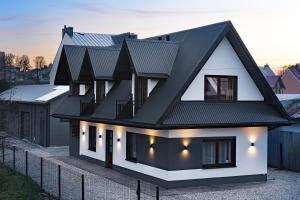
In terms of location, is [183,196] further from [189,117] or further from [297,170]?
[297,170]

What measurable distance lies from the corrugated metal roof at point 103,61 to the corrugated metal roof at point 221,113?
6.18 m

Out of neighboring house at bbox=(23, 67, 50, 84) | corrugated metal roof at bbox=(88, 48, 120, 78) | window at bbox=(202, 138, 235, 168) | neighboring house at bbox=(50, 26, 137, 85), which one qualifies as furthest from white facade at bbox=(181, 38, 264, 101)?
neighboring house at bbox=(23, 67, 50, 84)

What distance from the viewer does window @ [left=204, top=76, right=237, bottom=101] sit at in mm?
19203

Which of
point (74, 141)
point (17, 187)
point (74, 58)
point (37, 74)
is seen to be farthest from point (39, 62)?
point (17, 187)

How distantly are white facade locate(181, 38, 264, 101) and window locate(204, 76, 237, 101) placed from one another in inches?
7.6

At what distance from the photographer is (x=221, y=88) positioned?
64.2 feet

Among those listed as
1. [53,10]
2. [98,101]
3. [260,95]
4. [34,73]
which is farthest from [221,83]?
[34,73]

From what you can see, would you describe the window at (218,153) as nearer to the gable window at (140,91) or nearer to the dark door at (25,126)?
the gable window at (140,91)

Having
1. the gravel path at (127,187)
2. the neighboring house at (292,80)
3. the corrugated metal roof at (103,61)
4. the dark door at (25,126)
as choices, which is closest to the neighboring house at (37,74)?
the neighboring house at (292,80)

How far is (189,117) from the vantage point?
17812mm

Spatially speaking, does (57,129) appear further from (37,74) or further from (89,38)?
(37,74)

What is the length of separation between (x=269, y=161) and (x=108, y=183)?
29.7ft

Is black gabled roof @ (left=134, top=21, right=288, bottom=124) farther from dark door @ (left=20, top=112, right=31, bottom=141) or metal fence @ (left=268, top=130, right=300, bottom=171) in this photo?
dark door @ (left=20, top=112, right=31, bottom=141)

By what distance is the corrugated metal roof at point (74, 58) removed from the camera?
26188mm
